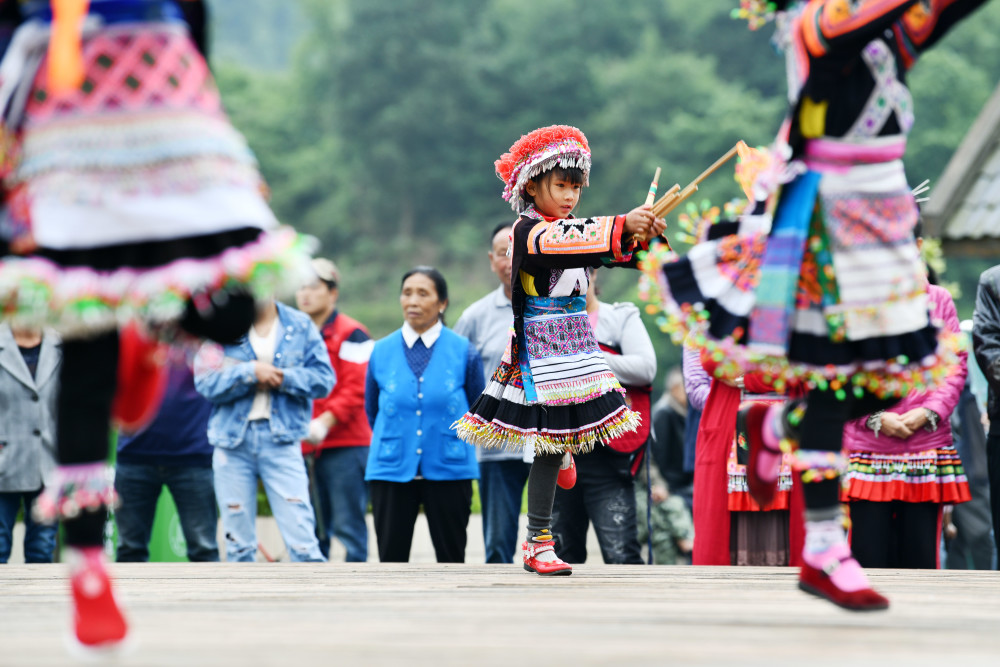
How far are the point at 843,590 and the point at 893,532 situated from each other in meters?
2.12

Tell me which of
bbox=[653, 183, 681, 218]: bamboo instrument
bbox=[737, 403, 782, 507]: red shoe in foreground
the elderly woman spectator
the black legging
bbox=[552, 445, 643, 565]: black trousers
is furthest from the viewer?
the elderly woman spectator

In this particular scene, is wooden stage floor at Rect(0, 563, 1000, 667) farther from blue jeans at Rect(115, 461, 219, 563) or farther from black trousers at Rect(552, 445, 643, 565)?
blue jeans at Rect(115, 461, 219, 563)

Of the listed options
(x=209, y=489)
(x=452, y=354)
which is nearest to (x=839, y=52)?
(x=452, y=354)

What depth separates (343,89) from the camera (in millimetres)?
54656

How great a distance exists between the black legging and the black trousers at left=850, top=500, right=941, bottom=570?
1907 millimetres

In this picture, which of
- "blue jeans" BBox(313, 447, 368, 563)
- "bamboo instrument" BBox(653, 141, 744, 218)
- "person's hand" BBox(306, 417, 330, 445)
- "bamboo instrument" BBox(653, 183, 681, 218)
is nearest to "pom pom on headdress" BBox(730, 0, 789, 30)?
"bamboo instrument" BBox(653, 141, 744, 218)

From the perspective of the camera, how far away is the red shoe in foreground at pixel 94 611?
2.54m

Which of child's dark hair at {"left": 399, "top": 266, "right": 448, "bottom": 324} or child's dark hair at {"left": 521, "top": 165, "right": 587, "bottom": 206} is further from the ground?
child's dark hair at {"left": 521, "top": 165, "right": 587, "bottom": 206}

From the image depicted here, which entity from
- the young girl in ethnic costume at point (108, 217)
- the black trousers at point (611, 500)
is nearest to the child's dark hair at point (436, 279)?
the black trousers at point (611, 500)

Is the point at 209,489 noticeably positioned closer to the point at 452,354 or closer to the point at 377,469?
the point at 377,469

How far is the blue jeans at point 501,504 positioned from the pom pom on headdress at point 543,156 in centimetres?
181

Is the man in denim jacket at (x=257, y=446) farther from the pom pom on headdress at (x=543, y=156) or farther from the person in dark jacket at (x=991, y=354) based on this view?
the person in dark jacket at (x=991, y=354)

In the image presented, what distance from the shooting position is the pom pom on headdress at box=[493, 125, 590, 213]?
440 centimetres

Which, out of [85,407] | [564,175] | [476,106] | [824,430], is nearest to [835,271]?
[824,430]
